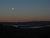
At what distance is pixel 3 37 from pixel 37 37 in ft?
8.22

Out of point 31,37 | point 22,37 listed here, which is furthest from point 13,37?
point 31,37

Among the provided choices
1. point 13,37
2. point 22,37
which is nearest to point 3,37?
point 13,37

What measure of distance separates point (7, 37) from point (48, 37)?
303 cm

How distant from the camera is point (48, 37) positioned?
5848 mm

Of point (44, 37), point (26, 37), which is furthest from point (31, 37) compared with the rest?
point (44, 37)

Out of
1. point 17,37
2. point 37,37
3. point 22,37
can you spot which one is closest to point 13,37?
point 17,37

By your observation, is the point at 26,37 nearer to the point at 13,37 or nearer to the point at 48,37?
the point at 13,37

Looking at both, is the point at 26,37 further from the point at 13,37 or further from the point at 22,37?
the point at 13,37

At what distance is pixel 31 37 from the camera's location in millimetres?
5832

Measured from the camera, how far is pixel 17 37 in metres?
5.81

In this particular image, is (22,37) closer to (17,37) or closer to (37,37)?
(17,37)

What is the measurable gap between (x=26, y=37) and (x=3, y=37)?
5.57 feet

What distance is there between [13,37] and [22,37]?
0.68 metres

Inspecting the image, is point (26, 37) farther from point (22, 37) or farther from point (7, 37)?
point (7, 37)
